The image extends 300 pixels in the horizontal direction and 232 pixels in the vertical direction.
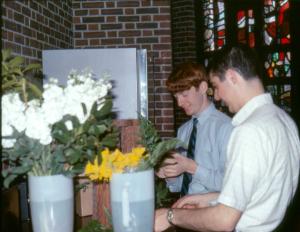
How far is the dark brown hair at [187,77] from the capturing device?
3.12 metres

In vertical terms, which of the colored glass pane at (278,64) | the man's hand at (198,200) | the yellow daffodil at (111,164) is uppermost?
the colored glass pane at (278,64)

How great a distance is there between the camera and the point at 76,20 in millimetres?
4148

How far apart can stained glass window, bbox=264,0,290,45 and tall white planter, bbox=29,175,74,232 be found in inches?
231

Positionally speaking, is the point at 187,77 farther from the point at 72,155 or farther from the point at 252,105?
the point at 72,155

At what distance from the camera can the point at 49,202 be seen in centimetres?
167

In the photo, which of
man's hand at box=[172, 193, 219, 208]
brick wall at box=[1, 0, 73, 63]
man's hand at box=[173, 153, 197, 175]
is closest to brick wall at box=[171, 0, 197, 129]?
brick wall at box=[1, 0, 73, 63]

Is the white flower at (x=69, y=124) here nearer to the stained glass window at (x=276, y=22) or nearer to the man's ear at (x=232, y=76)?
the man's ear at (x=232, y=76)

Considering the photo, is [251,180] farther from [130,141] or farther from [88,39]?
[88,39]

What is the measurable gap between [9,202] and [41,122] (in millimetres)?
507

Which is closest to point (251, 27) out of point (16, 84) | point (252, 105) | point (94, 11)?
point (94, 11)

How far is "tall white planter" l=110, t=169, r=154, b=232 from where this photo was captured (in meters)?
1.63

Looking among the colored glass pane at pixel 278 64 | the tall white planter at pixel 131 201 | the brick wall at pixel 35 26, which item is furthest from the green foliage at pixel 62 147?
the colored glass pane at pixel 278 64

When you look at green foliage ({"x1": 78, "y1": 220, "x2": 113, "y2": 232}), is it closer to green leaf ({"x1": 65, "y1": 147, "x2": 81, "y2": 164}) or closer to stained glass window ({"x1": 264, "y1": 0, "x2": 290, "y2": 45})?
green leaf ({"x1": 65, "y1": 147, "x2": 81, "y2": 164})

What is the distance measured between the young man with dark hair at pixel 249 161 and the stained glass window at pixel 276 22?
207 inches
